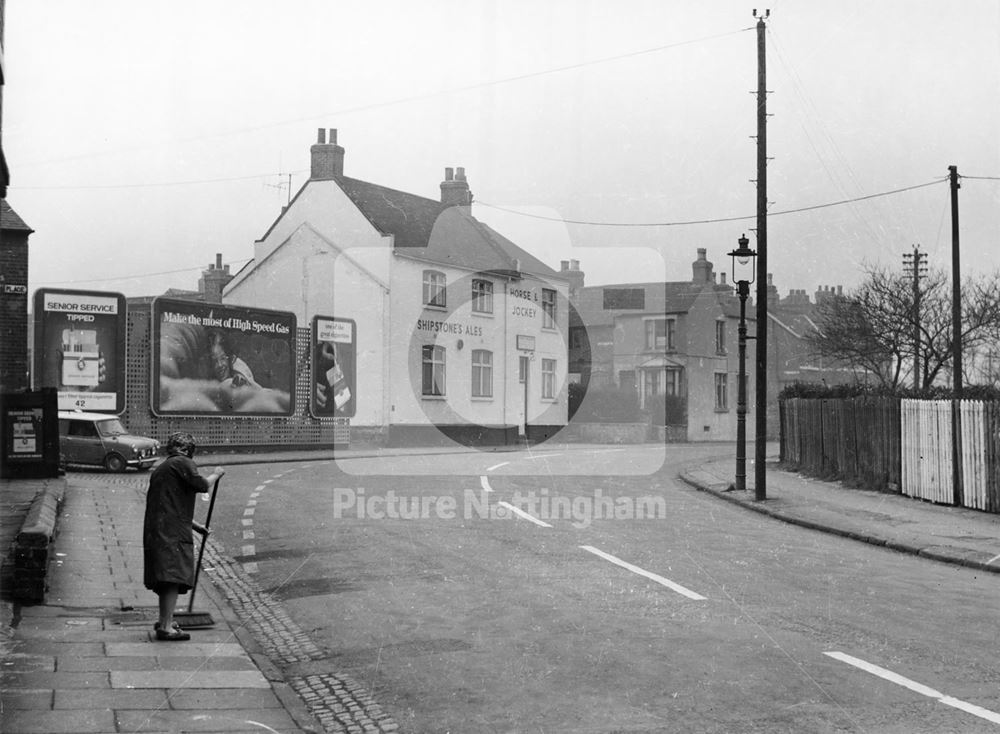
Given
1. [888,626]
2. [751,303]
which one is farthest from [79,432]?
[751,303]

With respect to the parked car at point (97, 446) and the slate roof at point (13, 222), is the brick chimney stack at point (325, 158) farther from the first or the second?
the parked car at point (97, 446)

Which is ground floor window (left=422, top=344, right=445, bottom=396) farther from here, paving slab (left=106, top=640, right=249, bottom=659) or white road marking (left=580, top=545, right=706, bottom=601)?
paving slab (left=106, top=640, right=249, bottom=659)

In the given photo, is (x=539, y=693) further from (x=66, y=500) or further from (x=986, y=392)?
(x=986, y=392)

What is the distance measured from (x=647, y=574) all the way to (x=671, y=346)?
162ft

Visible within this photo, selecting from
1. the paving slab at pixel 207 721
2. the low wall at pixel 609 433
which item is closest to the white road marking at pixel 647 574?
the paving slab at pixel 207 721

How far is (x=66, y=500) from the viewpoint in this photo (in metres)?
18.1

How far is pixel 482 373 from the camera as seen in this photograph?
4597 cm

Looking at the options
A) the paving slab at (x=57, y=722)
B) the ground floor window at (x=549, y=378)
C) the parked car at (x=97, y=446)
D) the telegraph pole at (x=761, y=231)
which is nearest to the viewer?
the paving slab at (x=57, y=722)

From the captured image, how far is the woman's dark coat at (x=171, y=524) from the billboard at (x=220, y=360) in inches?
981

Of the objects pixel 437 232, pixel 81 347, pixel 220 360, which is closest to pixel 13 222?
pixel 81 347

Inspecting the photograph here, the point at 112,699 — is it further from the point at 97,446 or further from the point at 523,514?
the point at 97,446

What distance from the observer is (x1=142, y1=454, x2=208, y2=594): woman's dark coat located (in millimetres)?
8055

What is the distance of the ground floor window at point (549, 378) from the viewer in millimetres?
50156

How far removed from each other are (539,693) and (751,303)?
64.5 meters
